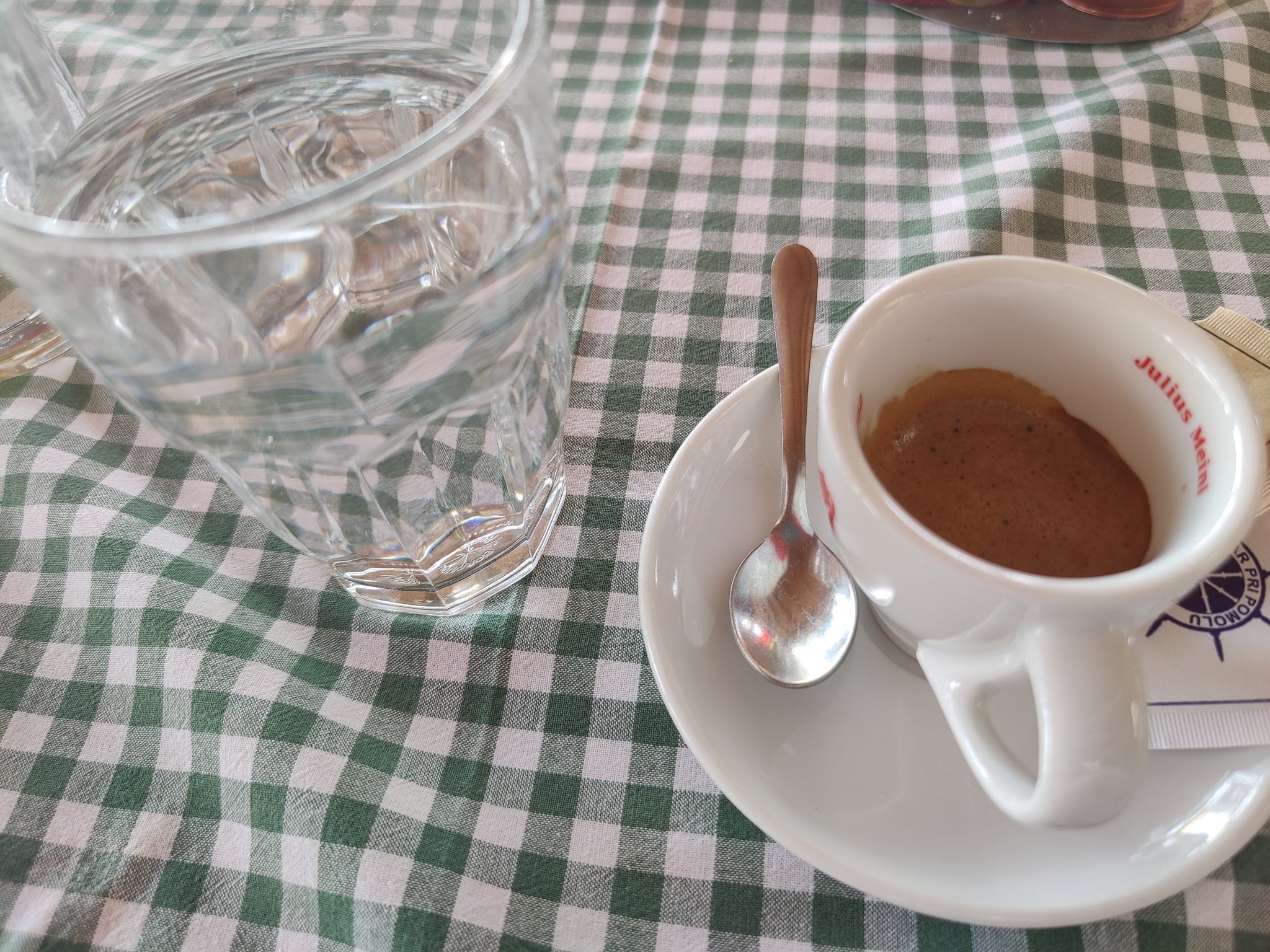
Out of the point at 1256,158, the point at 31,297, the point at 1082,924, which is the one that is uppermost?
the point at 31,297

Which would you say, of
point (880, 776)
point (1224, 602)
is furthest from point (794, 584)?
point (1224, 602)

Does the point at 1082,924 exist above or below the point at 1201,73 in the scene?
below

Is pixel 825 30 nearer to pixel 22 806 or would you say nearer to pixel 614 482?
pixel 614 482

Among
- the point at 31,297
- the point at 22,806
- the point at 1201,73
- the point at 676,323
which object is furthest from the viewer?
the point at 1201,73

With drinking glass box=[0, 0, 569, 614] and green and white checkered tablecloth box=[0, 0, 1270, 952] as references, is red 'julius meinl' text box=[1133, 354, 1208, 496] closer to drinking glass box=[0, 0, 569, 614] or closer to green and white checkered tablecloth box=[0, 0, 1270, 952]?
green and white checkered tablecloth box=[0, 0, 1270, 952]

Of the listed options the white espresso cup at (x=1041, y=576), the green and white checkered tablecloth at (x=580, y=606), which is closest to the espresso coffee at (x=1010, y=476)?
the white espresso cup at (x=1041, y=576)

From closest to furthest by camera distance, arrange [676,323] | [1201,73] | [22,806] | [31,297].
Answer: [31,297], [22,806], [676,323], [1201,73]

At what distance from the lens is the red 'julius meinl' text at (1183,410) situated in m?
0.37

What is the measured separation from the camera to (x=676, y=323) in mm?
597

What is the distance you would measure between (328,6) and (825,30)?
49 cm

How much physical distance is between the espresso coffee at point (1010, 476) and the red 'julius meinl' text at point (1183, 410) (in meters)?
0.05

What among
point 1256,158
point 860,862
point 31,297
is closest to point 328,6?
point 31,297

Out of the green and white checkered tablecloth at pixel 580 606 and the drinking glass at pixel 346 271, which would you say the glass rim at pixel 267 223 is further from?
the green and white checkered tablecloth at pixel 580 606

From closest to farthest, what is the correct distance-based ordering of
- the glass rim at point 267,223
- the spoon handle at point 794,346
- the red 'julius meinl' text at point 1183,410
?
the glass rim at point 267,223, the red 'julius meinl' text at point 1183,410, the spoon handle at point 794,346
